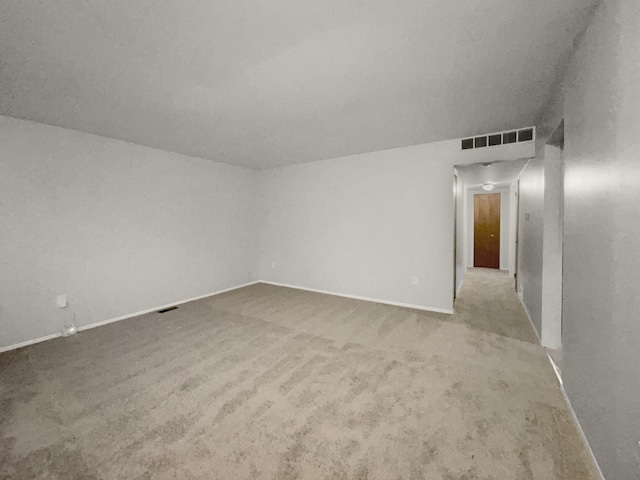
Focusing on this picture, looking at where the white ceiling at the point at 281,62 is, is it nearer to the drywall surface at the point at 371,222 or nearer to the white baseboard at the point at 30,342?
the drywall surface at the point at 371,222

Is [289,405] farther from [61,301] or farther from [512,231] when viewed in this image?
[512,231]

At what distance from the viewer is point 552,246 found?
9.29 feet

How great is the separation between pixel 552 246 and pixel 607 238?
5.99 ft

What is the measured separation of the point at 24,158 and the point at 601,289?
563 cm

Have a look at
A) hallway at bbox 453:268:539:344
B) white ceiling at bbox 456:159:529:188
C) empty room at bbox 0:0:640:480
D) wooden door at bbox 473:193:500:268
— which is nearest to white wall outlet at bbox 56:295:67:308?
empty room at bbox 0:0:640:480

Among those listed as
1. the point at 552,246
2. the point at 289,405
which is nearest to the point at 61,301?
the point at 289,405

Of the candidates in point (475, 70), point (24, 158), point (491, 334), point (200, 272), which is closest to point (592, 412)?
point (491, 334)

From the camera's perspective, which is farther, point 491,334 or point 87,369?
point 491,334

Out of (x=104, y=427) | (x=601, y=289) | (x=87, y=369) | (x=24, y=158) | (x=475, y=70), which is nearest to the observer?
(x=601, y=289)

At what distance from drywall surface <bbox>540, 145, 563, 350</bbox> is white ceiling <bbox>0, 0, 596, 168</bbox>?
2.29 feet

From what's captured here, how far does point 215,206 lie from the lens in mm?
5355

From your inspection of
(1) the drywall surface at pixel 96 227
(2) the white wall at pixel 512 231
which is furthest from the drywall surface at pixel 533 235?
(1) the drywall surface at pixel 96 227

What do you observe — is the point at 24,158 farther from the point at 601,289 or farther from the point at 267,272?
the point at 601,289

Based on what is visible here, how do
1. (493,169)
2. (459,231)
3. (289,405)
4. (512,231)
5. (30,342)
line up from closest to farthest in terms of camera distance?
(289,405), (30,342), (493,169), (459,231), (512,231)
